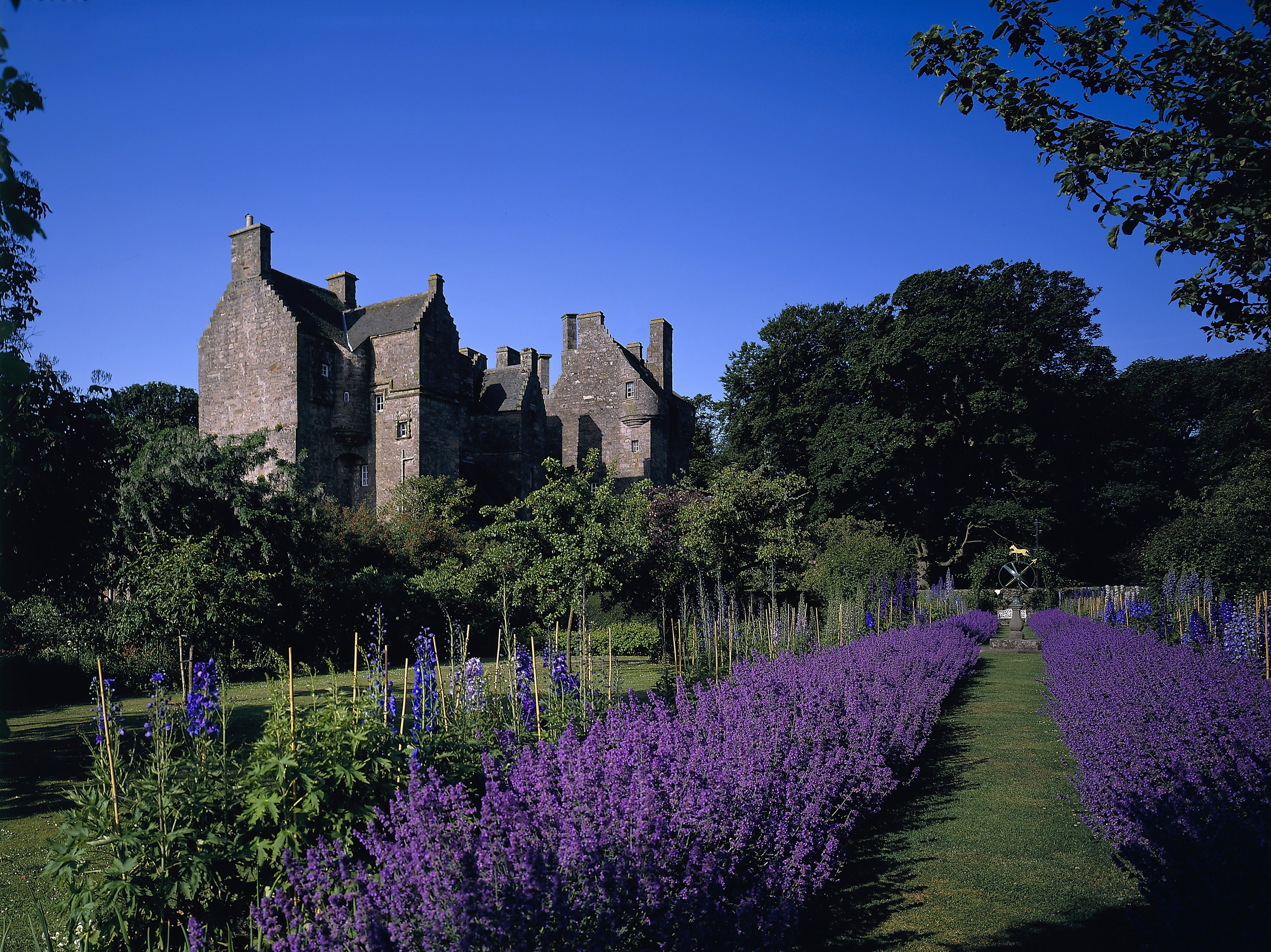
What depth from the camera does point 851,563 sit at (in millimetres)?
19578

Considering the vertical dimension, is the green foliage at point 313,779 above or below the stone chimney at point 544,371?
below

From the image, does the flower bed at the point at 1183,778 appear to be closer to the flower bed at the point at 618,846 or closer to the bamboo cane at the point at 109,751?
the flower bed at the point at 618,846

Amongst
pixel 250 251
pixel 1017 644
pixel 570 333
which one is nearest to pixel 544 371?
pixel 570 333

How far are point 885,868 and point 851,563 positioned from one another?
49.2ft

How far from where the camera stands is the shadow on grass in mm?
4117

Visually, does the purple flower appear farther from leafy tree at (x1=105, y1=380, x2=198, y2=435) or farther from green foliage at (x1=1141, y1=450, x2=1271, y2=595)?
leafy tree at (x1=105, y1=380, x2=198, y2=435)

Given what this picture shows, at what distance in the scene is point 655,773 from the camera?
3.84 metres

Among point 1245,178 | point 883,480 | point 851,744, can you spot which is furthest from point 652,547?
point 883,480

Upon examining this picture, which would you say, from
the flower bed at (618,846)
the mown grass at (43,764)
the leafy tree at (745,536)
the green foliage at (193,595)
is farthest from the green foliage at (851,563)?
the green foliage at (193,595)

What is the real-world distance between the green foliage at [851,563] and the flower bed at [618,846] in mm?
11229

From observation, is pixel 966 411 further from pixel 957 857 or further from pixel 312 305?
pixel 957 857

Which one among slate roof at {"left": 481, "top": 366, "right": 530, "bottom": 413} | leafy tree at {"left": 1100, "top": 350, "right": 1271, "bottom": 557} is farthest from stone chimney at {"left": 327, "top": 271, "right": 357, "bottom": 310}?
leafy tree at {"left": 1100, "top": 350, "right": 1271, "bottom": 557}

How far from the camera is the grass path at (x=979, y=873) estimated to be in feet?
13.5

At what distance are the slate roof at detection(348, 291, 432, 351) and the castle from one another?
59 mm
